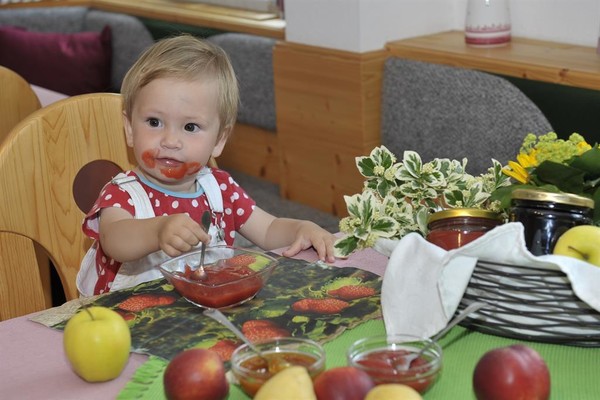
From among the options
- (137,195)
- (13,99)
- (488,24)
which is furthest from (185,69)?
(488,24)

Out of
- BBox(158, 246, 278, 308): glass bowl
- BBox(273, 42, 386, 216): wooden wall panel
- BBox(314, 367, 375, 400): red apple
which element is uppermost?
BBox(314, 367, 375, 400): red apple

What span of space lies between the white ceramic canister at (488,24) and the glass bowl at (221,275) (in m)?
1.66

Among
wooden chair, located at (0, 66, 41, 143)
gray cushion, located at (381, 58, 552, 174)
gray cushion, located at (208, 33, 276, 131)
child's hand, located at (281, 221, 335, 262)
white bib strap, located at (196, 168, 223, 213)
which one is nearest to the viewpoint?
child's hand, located at (281, 221, 335, 262)

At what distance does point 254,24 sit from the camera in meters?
3.59

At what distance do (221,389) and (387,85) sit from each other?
208 centimetres

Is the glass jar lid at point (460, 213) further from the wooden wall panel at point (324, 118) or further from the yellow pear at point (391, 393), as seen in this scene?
the wooden wall panel at point (324, 118)

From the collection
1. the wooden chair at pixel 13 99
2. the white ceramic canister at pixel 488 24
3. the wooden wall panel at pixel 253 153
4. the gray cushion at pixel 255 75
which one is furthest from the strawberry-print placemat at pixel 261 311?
the wooden wall panel at pixel 253 153

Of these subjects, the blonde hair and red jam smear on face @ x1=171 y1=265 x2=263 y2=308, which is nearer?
red jam smear on face @ x1=171 y1=265 x2=263 y2=308

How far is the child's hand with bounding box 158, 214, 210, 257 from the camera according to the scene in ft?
4.41

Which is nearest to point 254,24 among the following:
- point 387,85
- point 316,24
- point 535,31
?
point 316,24

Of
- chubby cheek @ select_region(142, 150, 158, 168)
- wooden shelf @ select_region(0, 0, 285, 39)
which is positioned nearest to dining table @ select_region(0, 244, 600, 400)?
chubby cheek @ select_region(142, 150, 158, 168)

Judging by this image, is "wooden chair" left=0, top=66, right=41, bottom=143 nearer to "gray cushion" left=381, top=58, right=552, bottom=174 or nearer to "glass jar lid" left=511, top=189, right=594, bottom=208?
"gray cushion" left=381, top=58, right=552, bottom=174

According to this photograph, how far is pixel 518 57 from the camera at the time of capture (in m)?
2.66

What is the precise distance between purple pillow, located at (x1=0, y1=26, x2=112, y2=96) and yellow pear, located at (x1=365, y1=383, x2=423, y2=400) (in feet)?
11.4
